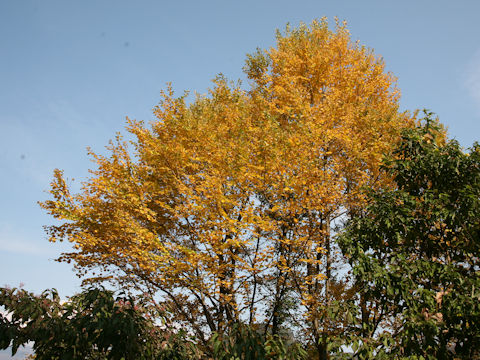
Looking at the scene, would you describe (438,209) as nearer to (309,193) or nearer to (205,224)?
(309,193)

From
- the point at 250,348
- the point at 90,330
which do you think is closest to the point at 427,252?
the point at 250,348

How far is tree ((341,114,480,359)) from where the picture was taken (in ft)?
18.1

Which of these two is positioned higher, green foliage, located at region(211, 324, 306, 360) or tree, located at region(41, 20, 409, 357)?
tree, located at region(41, 20, 409, 357)

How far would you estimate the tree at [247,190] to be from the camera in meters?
8.66

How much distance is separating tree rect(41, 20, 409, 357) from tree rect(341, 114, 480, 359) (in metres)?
1.86

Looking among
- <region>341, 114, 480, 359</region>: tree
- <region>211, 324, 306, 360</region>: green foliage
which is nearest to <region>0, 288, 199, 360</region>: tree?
<region>211, 324, 306, 360</region>: green foliage

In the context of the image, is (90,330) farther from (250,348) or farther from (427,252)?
(427,252)

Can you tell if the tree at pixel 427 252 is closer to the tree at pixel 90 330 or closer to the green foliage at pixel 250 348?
the green foliage at pixel 250 348

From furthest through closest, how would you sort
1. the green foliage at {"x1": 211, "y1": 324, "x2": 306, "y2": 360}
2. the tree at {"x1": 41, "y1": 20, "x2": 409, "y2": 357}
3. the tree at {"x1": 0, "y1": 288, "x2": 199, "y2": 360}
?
the tree at {"x1": 41, "y1": 20, "x2": 409, "y2": 357}, the tree at {"x1": 0, "y1": 288, "x2": 199, "y2": 360}, the green foliage at {"x1": 211, "y1": 324, "x2": 306, "y2": 360}

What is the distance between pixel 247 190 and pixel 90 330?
16.7 feet

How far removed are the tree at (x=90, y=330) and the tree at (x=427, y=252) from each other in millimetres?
3438

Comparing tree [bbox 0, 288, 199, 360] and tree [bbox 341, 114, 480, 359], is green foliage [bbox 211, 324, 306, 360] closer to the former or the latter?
tree [bbox 0, 288, 199, 360]

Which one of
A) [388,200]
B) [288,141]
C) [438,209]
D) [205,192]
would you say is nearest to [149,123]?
[205,192]

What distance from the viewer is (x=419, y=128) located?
759 cm
